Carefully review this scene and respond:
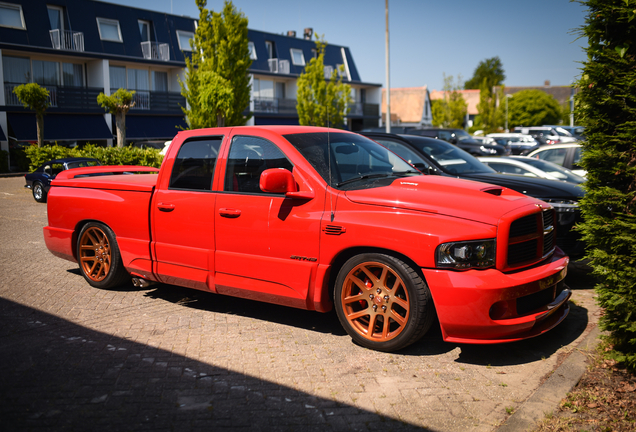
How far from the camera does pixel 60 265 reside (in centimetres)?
797

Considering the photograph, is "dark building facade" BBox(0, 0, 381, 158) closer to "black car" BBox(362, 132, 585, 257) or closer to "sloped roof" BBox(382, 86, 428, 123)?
"black car" BBox(362, 132, 585, 257)

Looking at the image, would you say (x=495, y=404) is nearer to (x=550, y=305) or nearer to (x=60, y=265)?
(x=550, y=305)

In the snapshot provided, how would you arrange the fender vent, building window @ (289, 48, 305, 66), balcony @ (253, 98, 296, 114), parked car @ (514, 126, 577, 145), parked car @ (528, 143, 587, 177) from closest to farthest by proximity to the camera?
1. the fender vent
2. parked car @ (528, 143, 587, 177)
3. balcony @ (253, 98, 296, 114)
4. parked car @ (514, 126, 577, 145)
5. building window @ (289, 48, 305, 66)

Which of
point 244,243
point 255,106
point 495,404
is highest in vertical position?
point 255,106

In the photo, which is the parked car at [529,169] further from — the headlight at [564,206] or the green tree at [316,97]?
the green tree at [316,97]

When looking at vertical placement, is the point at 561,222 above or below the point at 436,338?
above

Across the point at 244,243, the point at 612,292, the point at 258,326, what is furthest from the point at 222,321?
the point at 612,292

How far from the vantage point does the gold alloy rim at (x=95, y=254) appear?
6.46 metres

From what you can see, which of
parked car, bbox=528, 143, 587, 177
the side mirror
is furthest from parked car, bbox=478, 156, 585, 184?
the side mirror

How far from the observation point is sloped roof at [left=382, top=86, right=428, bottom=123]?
79.8m

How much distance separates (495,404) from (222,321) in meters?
2.79

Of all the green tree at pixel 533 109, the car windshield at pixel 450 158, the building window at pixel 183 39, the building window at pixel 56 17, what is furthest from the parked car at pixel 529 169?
the green tree at pixel 533 109

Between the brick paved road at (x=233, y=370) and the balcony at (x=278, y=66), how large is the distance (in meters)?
39.9

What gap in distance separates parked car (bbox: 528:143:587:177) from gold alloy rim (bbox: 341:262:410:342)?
1000cm
